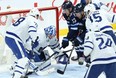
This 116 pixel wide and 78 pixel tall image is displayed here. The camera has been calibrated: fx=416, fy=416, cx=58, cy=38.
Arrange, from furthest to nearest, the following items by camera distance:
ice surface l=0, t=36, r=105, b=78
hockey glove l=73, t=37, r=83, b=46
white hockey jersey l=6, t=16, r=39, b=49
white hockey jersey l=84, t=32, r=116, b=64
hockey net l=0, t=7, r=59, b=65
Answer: hockey net l=0, t=7, r=59, b=65 < hockey glove l=73, t=37, r=83, b=46 < ice surface l=0, t=36, r=105, b=78 < white hockey jersey l=6, t=16, r=39, b=49 < white hockey jersey l=84, t=32, r=116, b=64

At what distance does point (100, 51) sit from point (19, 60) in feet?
3.58

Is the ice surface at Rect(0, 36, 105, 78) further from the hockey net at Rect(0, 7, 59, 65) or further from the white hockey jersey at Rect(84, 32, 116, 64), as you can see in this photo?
the white hockey jersey at Rect(84, 32, 116, 64)

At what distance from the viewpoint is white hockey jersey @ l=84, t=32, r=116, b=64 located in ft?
10.6

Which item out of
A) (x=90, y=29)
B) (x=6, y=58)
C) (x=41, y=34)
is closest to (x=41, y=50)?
(x=41, y=34)

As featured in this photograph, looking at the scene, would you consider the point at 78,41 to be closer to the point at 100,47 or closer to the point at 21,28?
the point at 21,28

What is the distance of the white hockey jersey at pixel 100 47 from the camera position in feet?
10.6

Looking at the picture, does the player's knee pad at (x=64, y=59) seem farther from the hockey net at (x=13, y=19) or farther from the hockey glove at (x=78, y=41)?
the hockey net at (x=13, y=19)

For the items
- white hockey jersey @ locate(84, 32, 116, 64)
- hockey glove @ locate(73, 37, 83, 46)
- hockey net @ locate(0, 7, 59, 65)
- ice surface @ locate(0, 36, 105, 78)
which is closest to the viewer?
white hockey jersey @ locate(84, 32, 116, 64)

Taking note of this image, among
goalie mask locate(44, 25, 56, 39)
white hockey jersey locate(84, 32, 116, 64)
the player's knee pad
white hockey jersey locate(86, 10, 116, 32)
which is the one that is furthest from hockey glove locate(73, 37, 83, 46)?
white hockey jersey locate(84, 32, 116, 64)

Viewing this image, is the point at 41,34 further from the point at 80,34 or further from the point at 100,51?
the point at 100,51

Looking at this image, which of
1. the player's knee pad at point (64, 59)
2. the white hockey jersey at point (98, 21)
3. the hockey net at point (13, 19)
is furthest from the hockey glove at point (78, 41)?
the white hockey jersey at point (98, 21)

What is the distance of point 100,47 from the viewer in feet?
10.6

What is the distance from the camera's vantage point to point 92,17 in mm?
3350

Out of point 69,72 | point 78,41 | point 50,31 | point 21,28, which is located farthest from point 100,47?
point 78,41
